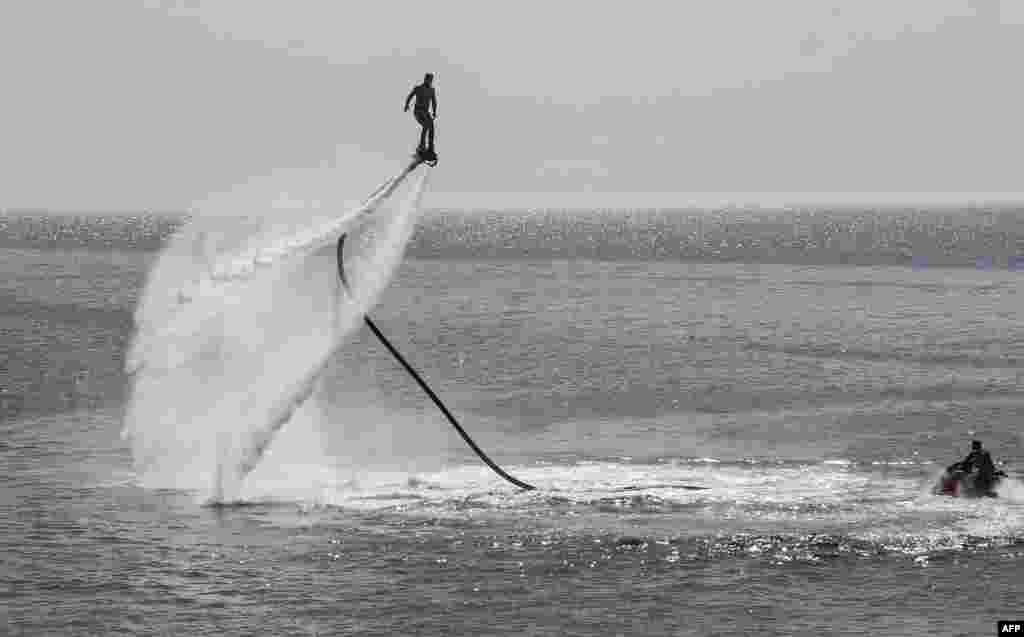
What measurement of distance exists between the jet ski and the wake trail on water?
2060 cm

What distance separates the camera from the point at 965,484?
Answer: 49.9m

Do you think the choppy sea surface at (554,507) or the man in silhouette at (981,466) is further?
the man in silhouette at (981,466)

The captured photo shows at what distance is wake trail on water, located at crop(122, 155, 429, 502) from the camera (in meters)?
44.0

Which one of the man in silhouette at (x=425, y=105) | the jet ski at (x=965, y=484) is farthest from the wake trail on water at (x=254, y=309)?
the jet ski at (x=965, y=484)

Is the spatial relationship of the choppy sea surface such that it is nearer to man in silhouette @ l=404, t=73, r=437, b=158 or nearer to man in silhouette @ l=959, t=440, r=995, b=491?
man in silhouette @ l=959, t=440, r=995, b=491

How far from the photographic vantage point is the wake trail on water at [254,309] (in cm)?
4400

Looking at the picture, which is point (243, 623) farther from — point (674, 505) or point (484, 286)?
point (484, 286)

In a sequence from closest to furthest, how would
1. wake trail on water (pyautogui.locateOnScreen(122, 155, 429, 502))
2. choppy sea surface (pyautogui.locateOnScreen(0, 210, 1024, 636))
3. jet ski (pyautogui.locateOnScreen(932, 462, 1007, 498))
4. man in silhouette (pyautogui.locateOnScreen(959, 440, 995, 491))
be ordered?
choppy sea surface (pyautogui.locateOnScreen(0, 210, 1024, 636))
wake trail on water (pyautogui.locateOnScreen(122, 155, 429, 502))
man in silhouette (pyautogui.locateOnScreen(959, 440, 995, 491))
jet ski (pyautogui.locateOnScreen(932, 462, 1007, 498))

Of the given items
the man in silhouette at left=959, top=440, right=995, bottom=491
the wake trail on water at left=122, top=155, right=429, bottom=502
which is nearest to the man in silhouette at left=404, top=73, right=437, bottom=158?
the wake trail on water at left=122, top=155, right=429, bottom=502

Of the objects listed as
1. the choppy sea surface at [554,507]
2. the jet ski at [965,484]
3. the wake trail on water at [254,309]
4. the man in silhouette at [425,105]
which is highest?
the man in silhouette at [425,105]

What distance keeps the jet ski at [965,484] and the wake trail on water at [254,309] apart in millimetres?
20604

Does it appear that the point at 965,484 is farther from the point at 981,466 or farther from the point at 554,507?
the point at 554,507

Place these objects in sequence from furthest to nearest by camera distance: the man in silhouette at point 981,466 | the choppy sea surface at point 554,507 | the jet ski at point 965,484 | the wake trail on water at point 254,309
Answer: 1. the jet ski at point 965,484
2. the man in silhouette at point 981,466
3. the wake trail on water at point 254,309
4. the choppy sea surface at point 554,507

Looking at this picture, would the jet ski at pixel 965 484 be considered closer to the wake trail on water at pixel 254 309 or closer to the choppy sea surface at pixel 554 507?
the choppy sea surface at pixel 554 507
